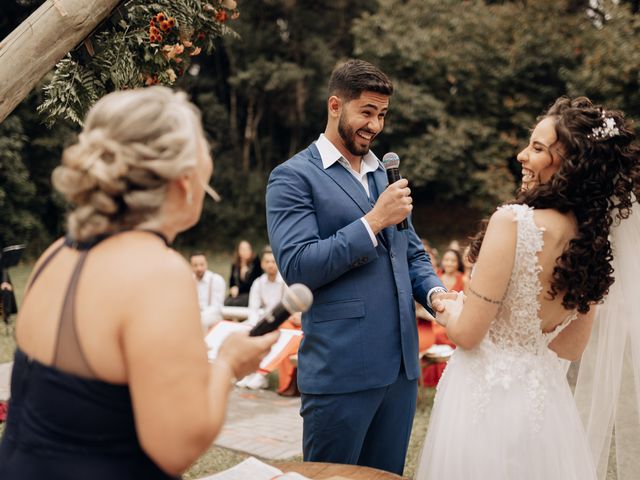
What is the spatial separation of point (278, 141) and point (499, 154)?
9.73m

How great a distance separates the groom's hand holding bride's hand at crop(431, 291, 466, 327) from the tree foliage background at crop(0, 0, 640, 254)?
14344 millimetres

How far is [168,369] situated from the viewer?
125 centimetres

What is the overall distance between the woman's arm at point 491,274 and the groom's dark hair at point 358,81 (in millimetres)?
845

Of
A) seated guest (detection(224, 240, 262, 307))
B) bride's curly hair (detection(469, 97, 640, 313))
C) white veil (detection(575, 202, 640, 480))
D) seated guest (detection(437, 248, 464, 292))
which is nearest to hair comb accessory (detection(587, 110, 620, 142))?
bride's curly hair (detection(469, 97, 640, 313))

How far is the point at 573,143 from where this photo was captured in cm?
218

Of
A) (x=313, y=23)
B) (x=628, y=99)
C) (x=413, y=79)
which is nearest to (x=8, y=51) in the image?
(x=628, y=99)

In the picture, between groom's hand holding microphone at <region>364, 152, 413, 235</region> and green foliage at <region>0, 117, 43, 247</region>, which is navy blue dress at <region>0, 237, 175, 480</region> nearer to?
groom's hand holding microphone at <region>364, 152, 413, 235</region>

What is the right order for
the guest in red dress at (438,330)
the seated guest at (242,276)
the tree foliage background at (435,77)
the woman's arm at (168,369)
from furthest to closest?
1. the tree foliage background at (435,77)
2. the seated guest at (242,276)
3. the guest in red dress at (438,330)
4. the woman's arm at (168,369)

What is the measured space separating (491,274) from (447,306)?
413 mm

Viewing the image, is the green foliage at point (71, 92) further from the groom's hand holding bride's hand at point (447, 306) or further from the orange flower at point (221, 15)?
the groom's hand holding bride's hand at point (447, 306)

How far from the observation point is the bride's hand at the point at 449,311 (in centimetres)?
245

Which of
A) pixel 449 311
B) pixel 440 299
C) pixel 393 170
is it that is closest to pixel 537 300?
pixel 449 311

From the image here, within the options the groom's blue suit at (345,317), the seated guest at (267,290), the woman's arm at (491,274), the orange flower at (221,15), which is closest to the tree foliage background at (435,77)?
the seated guest at (267,290)

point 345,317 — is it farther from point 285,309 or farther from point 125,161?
point 125,161
